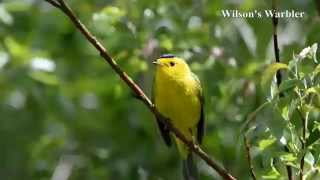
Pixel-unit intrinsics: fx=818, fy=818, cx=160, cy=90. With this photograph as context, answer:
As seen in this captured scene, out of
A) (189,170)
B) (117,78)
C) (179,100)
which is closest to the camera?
(179,100)

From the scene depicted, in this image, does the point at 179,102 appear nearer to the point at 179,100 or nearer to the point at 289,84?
the point at 179,100

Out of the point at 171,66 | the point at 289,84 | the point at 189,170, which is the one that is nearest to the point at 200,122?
the point at 189,170

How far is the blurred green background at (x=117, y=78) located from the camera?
5066mm

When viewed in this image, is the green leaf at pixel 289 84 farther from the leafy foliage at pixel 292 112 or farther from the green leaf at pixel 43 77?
the green leaf at pixel 43 77

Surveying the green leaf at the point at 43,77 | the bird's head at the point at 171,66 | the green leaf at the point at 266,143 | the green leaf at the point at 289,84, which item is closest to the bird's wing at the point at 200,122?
the bird's head at the point at 171,66

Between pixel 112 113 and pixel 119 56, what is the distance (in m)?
1.07

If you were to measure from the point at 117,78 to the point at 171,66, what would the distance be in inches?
40.7

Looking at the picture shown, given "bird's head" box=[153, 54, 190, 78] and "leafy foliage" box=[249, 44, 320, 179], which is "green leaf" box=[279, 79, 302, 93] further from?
"bird's head" box=[153, 54, 190, 78]

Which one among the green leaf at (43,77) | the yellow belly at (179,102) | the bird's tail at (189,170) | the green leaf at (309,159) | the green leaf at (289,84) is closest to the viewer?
the green leaf at (289,84)

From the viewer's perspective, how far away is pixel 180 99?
189 inches

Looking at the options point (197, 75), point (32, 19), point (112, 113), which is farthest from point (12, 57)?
point (197, 75)

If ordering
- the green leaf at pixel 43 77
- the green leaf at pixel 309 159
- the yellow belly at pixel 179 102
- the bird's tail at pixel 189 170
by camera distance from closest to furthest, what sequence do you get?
the green leaf at pixel 309 159, the yellow belly at pixel 179 102, the bird's tail at pixel 189 170, the green leaf at pixel 43 77

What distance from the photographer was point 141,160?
5.49 metres

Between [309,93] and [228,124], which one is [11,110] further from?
[309,93]
